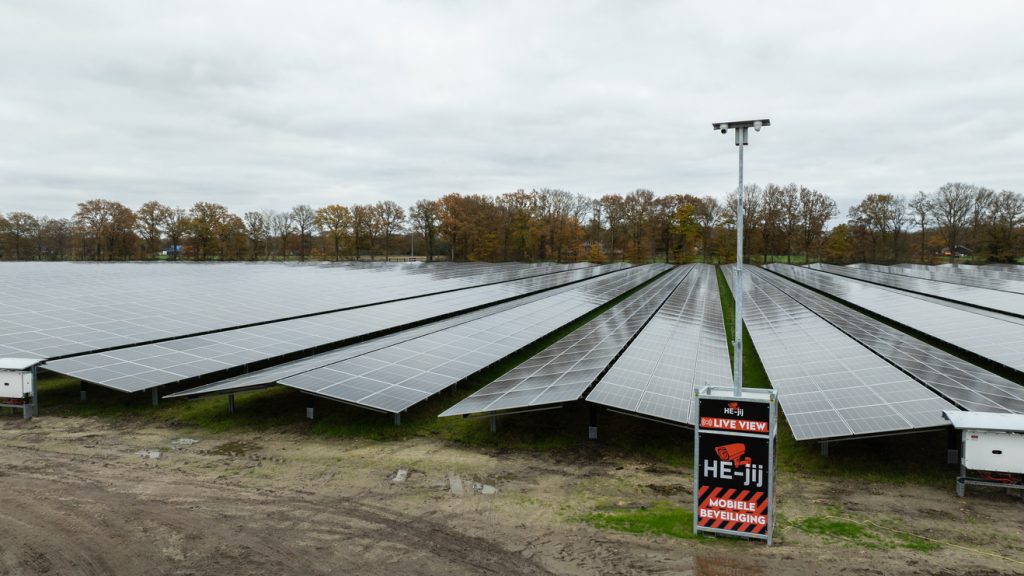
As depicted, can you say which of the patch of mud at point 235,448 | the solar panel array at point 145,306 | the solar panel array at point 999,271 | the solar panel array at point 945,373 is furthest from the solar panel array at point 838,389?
the solar panel array at point 999,271

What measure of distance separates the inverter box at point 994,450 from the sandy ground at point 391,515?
90 cm

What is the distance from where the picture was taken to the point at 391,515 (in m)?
12.5

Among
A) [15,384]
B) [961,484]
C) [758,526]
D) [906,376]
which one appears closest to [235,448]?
[15,384]

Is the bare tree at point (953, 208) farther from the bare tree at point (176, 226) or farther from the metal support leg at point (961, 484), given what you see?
the bare tree at point (176, 226)

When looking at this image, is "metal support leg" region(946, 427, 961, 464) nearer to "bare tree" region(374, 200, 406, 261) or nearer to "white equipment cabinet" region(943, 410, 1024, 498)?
"white equipment cabinet" region(943, 410, 1024, 498)

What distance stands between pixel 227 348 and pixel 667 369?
19.7 meters

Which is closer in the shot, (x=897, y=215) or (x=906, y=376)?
(x=906, y=376)

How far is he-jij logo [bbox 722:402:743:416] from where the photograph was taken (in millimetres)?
11430

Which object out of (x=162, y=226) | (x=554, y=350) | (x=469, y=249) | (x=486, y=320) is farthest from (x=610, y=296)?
(x=162, y=226)

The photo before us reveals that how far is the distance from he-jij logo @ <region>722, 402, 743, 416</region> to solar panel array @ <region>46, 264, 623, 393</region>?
62.3 ft

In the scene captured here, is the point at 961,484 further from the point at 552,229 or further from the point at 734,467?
the point at 552,229

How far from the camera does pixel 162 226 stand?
412 feet

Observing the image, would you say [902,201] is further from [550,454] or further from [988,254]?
[550,454]

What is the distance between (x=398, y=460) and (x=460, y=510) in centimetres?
411
